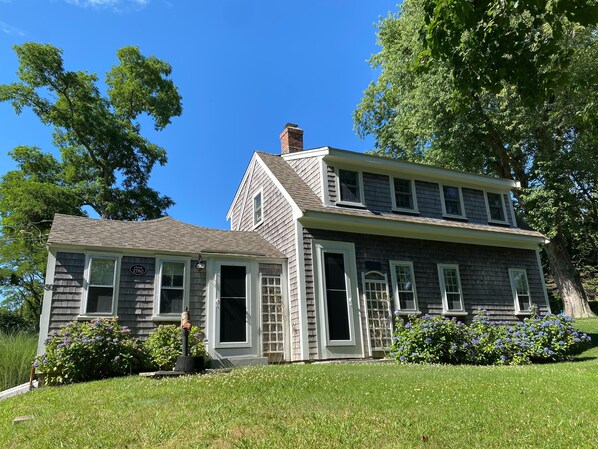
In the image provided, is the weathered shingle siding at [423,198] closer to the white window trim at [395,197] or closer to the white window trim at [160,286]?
the white window trim at [395,197]

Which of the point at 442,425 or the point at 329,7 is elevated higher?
the point at 329,7

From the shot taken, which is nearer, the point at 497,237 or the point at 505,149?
the point at 497,237

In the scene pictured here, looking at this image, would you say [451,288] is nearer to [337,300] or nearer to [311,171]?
[337,300]

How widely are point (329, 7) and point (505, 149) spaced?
13.7m

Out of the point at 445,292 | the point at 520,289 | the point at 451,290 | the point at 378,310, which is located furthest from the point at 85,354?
the point at 520,289

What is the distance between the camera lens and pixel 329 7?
46.7 ft

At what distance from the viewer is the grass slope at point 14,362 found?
10.5 m

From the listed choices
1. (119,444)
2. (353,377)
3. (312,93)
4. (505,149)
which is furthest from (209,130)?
(119,444)

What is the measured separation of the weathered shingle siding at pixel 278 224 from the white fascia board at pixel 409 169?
7.05 ft

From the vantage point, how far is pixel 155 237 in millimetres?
11898

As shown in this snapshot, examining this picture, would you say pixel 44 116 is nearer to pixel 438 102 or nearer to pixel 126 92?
pixel 126 92

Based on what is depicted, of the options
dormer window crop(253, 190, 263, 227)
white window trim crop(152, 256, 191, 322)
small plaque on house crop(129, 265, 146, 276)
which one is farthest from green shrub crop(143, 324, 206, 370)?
dormer window crop(253, 190, 263, 227)

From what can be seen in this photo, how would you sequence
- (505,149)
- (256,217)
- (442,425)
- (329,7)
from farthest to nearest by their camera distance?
(505,149) → (256,217) → (329,7) → (442,425)

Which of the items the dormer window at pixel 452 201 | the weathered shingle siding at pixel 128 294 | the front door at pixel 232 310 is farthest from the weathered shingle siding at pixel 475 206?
the weathered shingle siding at pixel 128 294
